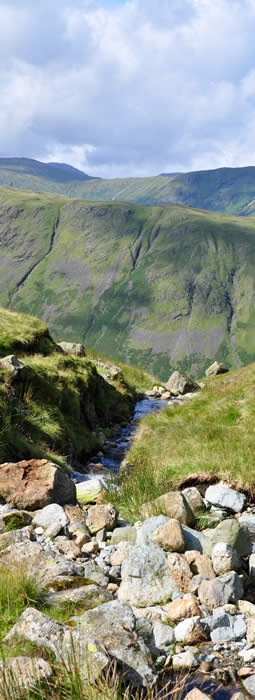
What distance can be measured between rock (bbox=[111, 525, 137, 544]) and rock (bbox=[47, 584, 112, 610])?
7.21ft

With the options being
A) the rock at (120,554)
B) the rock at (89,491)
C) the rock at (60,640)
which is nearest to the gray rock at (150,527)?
the rock at (120,554)

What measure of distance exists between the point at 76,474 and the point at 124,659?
40.1 ft

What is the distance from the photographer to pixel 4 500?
10.6 meters

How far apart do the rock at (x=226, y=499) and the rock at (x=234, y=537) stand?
1.55 m

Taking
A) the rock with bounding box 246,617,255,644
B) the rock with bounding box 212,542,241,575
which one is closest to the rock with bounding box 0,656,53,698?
the rock with bounding box 246,617,255,644

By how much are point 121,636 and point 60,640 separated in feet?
2.45

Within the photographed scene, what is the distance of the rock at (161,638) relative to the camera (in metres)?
5.45

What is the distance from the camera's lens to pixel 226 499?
9398mm

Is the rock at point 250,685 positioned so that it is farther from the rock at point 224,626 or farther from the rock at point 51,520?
the rock at point 51,520

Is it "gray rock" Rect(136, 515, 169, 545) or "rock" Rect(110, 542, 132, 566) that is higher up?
"gray rock" Rect(136, 515, 169, 545)

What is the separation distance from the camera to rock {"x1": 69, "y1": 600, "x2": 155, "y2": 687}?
4.82 metres

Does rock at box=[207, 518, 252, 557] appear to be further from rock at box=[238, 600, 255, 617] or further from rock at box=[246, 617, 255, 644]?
rock at box=[246, 617, 255, 644]

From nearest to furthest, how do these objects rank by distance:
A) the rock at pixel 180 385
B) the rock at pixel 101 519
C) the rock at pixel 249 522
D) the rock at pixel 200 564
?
the rock at pixel 200 564
the rock at pixel 249 522
the rock at pixel 101 519
the rock at pixel 180 385

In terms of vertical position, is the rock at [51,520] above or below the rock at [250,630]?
below
